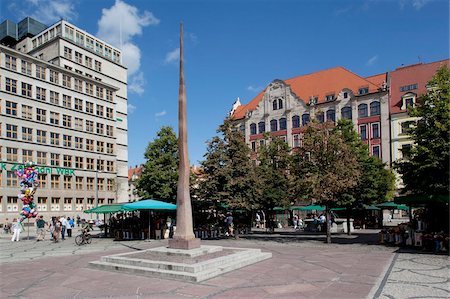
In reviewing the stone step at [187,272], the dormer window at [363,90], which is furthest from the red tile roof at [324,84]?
the stone step at [187,272]

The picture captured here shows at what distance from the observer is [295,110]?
63.8 meters

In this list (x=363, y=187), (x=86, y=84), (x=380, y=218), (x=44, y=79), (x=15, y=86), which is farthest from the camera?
(x=86, y=84)

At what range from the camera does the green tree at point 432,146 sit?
1758 centimetres

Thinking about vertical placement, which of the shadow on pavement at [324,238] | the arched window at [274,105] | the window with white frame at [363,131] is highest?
the arched window at [274,105]

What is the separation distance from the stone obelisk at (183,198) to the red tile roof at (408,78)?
46822mm

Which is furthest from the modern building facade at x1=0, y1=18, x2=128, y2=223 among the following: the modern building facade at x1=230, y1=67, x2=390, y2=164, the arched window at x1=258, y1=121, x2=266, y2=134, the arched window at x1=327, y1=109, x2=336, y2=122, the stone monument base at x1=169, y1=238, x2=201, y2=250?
the stone monument base at x1=169, y1=238, x2=201, y2=250

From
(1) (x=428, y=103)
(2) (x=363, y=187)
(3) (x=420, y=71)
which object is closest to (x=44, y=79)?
(2) (x=363, y=187)

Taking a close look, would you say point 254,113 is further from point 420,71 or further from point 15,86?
point 15,86

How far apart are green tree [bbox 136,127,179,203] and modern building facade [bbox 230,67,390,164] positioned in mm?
19228

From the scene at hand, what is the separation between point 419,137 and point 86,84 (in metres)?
53.6

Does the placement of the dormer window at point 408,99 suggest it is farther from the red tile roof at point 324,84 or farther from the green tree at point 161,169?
the green tree at point 161,169

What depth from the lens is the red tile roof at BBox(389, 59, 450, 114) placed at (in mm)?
55750

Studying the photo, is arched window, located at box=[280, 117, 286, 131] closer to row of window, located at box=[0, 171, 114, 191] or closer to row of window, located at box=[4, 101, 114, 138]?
row of window, located at box=[4, 101, 114, 138]

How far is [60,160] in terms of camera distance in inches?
2205
